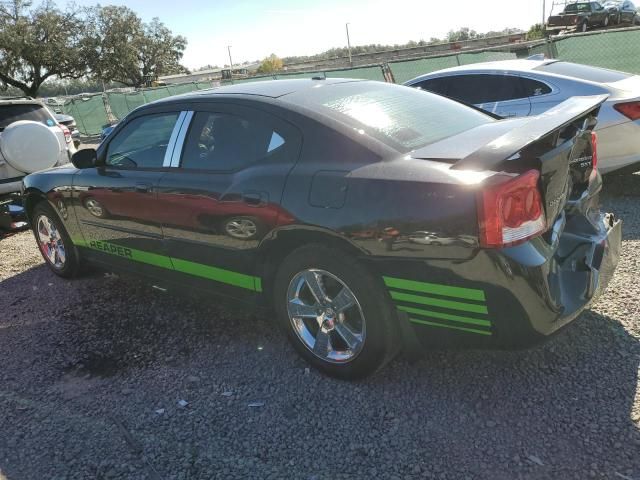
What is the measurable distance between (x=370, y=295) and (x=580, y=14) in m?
34.2

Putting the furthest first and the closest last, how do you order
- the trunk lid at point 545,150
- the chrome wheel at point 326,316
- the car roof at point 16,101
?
the car roof at point 16,101
the chrome wheel at point 326,316
the trunk lid at point 545,150

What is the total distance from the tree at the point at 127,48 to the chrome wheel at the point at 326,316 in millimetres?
40727

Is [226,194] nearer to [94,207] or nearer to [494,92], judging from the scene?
[94,207]

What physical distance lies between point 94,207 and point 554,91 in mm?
4792

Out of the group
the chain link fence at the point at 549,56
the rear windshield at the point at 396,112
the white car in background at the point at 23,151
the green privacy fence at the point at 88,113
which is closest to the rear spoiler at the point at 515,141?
the rear windshield at the point at 396,112

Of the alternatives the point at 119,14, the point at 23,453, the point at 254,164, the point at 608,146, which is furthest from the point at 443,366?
the point at 119,14

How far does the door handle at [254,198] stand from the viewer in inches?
116

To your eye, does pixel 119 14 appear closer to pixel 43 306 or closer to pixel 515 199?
pixel 43 306

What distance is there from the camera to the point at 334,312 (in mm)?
2896

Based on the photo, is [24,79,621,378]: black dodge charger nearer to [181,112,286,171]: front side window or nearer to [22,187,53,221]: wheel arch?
[181,112,286,171]: front side window

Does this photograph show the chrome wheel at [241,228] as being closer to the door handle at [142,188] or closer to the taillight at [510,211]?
the door handle at [142,188]

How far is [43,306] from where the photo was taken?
4555 mm

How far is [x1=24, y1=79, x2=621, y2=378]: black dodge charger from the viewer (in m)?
2.36

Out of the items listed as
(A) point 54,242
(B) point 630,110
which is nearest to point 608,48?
(B) point 630,110
